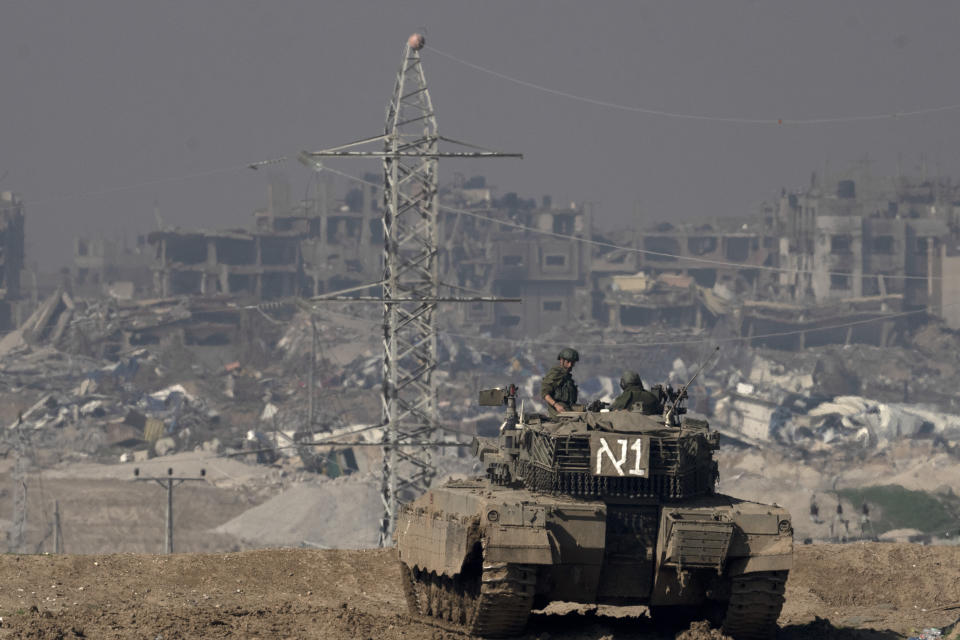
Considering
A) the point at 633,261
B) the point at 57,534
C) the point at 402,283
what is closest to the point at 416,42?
the point at 402,283

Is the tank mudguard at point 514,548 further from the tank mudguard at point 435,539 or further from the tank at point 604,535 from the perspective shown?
the tank mudguard at point 435,539

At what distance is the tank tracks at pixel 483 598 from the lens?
17875 millimetres

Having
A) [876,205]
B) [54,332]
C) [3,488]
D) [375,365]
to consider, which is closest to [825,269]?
[876,205]

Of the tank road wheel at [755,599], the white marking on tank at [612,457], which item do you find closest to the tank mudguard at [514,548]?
the white marking on tank at [612,457]

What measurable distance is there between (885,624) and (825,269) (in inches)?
6469

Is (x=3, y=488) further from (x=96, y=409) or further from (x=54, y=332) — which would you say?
(x=54, y=332)

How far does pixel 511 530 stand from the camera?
704 inches

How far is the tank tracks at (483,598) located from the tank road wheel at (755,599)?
7.75ft

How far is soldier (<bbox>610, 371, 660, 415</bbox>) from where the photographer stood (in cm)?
2109

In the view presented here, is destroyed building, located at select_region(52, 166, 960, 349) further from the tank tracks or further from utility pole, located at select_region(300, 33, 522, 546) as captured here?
the tank tracks

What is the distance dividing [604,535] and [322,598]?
6.78m

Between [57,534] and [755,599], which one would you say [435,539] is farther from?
[57,534]

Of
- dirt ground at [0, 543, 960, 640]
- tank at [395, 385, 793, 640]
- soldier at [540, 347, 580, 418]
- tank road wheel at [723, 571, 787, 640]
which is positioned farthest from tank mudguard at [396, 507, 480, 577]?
tank road wheel at [723, 571, 787, 640]

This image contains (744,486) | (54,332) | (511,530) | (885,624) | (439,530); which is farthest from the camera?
(54,332)
